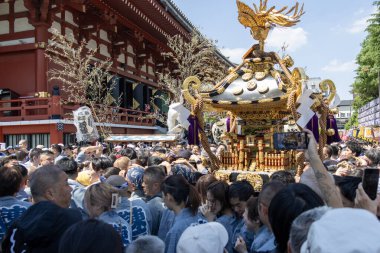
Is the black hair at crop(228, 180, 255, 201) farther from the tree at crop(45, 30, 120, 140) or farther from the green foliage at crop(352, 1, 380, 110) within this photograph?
the green foliage at crop(352, 1, 380, 110)

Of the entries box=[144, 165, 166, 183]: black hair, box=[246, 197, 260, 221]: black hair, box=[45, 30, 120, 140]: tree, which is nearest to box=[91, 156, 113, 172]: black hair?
box=[144, 165, 166, 183]: black hair

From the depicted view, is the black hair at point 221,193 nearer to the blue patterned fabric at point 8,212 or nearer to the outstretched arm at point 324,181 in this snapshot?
the outstretched arm at point 324,181

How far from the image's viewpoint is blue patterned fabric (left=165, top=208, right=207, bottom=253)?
116 inches

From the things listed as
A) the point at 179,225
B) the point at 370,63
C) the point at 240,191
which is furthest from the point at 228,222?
the point at 370,63

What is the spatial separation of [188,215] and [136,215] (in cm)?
53

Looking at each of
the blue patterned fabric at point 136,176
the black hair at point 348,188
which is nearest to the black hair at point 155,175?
the blue patterned fabric at point 136,176

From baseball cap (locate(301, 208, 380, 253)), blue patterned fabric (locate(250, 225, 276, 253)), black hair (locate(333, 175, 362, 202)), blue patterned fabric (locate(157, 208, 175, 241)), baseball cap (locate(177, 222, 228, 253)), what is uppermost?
baseball cap (locate(301, 208, 380, 253))

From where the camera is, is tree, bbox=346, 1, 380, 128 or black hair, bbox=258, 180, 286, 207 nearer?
black hair, bbox=258, 180, 286, 207

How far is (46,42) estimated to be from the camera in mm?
13719

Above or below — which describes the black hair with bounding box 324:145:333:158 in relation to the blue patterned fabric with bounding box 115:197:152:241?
above

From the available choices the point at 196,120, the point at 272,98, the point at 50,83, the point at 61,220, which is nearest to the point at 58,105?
the point at 50,83

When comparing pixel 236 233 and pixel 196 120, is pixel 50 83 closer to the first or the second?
pixel 196 120

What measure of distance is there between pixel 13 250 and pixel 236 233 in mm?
1756

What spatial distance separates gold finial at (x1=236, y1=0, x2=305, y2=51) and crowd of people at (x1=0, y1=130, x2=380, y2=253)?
10.4ft
